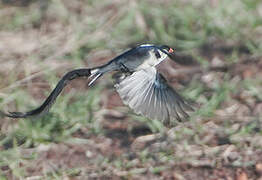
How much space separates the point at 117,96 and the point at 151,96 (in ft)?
4.03

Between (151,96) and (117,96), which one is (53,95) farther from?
(117,96)

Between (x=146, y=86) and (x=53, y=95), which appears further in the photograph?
(x=146, y=86)

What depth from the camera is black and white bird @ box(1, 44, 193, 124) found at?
12.5 feet

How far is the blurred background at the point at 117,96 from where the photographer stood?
13.9 feet

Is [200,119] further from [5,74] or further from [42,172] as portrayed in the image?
[5,74]

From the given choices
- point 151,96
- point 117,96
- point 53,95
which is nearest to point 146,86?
point 151,96

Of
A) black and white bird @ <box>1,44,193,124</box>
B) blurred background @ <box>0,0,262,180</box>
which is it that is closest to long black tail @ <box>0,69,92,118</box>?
black and white bird @ <box>1,44,193,124</box>

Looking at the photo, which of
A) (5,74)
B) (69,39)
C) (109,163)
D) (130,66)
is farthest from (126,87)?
(69,39)

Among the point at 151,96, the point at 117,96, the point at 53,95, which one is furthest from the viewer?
the point at 117,96

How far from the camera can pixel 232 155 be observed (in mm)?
4309

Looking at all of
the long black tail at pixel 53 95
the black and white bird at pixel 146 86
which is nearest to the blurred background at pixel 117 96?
the black and white bird at pixel 146 86

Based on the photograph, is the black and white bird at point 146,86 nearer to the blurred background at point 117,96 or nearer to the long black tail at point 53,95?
the long black tail at point 53,95

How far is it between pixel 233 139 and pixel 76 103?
3.92ft

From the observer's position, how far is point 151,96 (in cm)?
390
